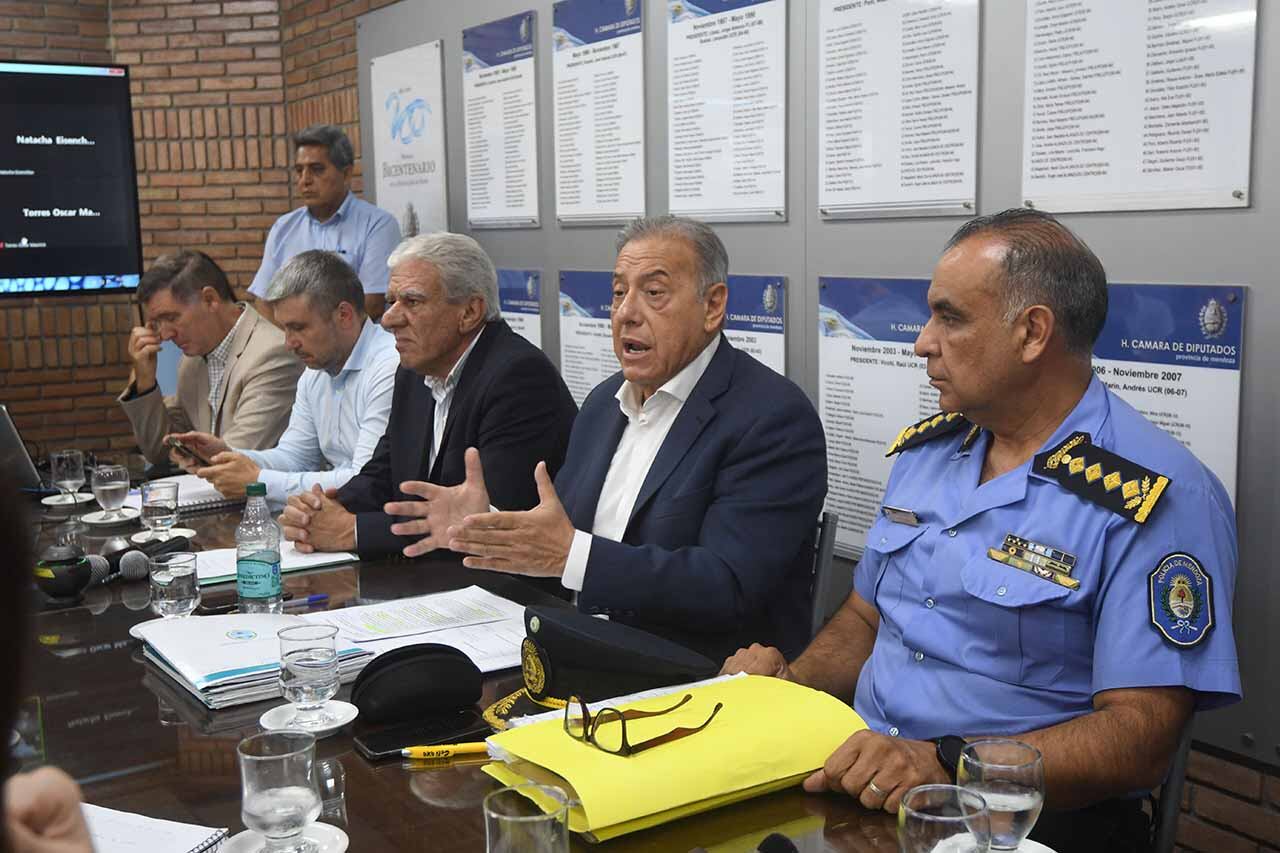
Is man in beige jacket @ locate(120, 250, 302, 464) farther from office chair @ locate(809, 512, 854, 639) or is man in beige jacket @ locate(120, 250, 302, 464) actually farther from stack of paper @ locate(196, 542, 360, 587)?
office chair @ locate(809, 512, 854, 639)

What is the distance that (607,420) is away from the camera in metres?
2.62

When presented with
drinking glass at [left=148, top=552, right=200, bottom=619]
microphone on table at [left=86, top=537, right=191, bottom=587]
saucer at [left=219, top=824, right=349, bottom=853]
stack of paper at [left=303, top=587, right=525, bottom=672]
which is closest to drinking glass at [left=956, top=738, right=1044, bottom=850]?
saucer at [left=219, top=824, right=349, bottom=853]

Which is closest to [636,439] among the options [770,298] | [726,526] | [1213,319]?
[726,526]

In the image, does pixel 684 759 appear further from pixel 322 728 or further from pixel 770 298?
pixel 770 298

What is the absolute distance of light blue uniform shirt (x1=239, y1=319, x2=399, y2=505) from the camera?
11.5ft

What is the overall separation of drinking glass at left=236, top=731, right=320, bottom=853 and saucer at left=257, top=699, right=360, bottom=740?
320 mm

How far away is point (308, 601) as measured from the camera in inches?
88.0

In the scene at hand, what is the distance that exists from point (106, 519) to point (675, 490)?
158 centimetres

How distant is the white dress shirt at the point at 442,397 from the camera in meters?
3.15

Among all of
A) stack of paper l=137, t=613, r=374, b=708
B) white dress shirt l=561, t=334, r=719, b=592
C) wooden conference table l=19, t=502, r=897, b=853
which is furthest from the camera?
white dress shirt l=561, t=334, r=719, b=592

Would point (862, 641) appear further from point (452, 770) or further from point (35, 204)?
point (35, 204)

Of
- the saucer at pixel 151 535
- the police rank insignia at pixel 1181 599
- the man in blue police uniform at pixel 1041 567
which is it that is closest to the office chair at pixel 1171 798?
the man in blue police uniform at pixel 1041 567

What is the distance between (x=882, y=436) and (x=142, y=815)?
218 cm

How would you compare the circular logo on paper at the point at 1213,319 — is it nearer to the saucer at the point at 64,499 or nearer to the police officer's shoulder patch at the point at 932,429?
the police officer's shoulder patch at the point at 932,429
